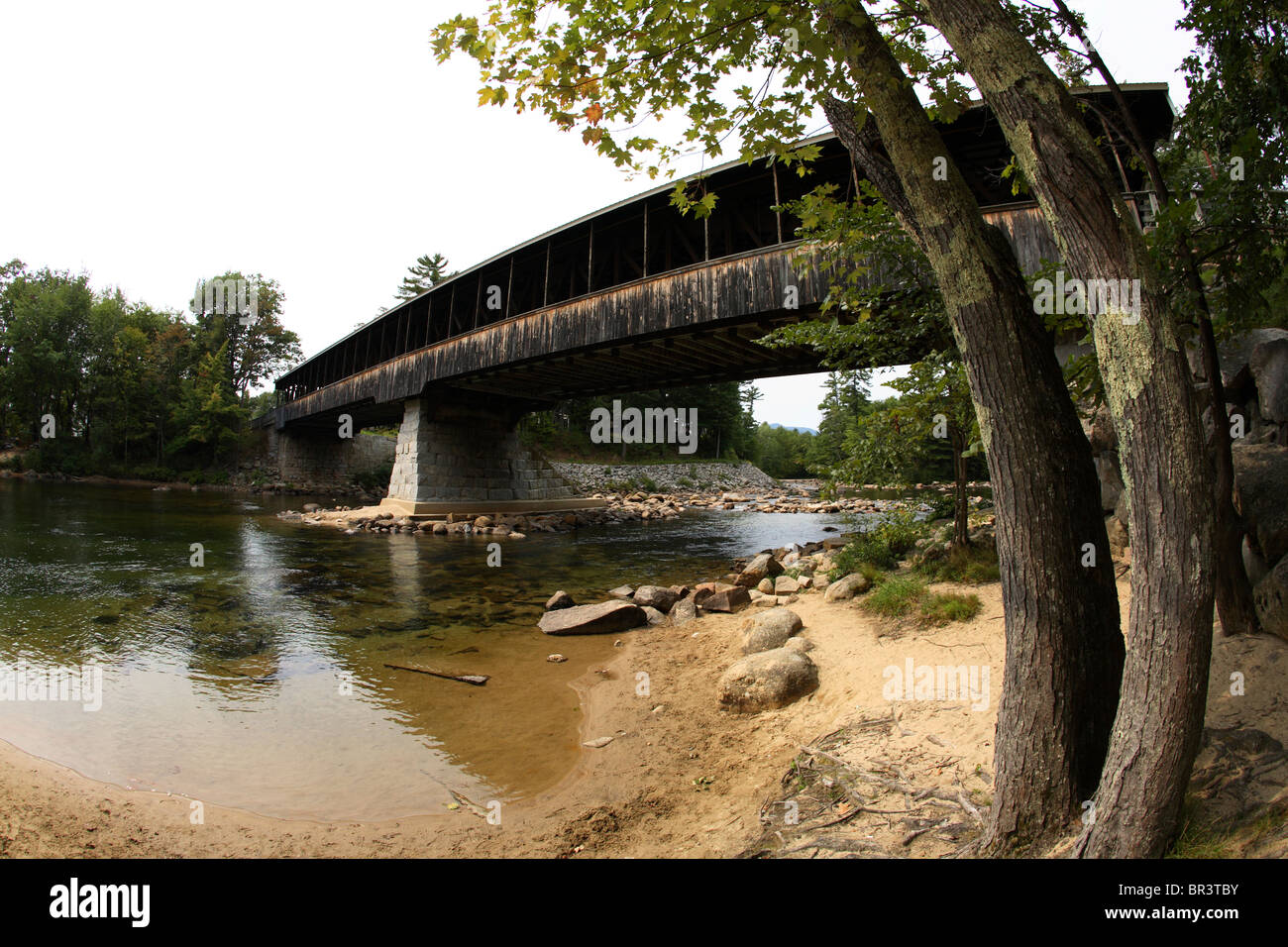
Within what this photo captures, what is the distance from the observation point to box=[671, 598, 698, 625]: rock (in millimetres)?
7754

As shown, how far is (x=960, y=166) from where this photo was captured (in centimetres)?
1130

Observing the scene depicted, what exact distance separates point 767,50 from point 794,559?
29.1 ft

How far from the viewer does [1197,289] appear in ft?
11.5

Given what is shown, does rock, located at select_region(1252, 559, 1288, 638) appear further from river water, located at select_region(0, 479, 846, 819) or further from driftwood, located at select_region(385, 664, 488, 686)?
driftwood, located at select_region(385, 664, 488, 686)

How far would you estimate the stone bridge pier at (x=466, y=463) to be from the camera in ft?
69.2

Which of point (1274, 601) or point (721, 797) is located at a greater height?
point (1274, 601)

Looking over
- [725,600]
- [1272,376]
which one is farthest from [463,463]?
[1272,376]

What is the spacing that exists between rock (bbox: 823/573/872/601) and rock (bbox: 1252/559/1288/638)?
12.4 ft

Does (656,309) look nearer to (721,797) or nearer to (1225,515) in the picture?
(1225,515)

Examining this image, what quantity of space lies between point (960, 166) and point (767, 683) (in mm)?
11029

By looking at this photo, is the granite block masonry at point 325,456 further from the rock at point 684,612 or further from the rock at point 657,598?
the rock at point 684,612
